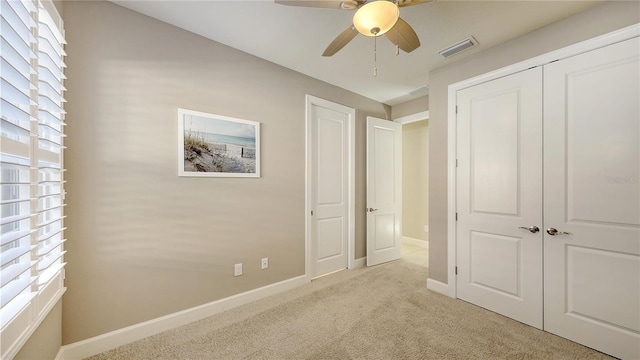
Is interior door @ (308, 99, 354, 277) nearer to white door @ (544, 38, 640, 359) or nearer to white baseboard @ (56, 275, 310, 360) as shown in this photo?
white baseboard @ (56, 275, 310, 360)

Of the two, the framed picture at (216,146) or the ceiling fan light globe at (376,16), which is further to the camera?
the framed picture at (216,146)

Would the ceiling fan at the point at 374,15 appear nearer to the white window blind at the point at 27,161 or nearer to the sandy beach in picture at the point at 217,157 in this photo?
the white window blind at the point at 27,161

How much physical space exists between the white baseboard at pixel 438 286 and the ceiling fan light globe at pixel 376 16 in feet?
8.78

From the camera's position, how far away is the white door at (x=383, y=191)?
149 inches

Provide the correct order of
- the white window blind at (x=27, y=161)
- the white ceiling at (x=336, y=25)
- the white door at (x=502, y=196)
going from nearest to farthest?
the white window blind at (x=27, y=161), the white ceiling at (x=336, y=25), the white door at (x=502, y=196)

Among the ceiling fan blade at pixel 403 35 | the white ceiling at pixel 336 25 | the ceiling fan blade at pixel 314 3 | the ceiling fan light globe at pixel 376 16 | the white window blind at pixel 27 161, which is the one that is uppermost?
the white ceiling at pixel 336 25

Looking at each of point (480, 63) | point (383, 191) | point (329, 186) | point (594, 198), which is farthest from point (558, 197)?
point (329, 186)

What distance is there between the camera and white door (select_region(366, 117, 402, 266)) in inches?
149

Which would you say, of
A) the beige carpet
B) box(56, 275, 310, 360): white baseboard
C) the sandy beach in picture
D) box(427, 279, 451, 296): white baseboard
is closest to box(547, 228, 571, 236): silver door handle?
the beige carpet

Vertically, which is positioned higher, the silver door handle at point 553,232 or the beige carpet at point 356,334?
the silver door handle at point 553,232

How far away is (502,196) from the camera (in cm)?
240

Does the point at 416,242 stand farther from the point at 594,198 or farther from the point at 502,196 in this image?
the point at 594,198

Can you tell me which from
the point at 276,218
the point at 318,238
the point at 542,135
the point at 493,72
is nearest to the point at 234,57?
the point at 276,218

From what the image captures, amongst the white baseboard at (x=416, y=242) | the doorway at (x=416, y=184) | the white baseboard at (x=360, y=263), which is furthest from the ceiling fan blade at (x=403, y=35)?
the white baseboard at (x=416, y=242)
